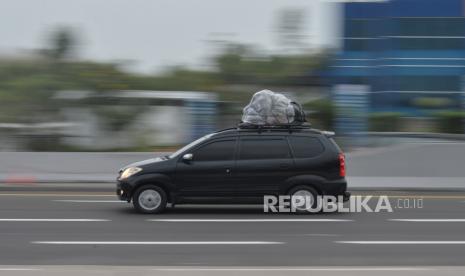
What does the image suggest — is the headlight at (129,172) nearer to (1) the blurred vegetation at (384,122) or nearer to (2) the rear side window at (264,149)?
(2) the rear side window at (264,149)

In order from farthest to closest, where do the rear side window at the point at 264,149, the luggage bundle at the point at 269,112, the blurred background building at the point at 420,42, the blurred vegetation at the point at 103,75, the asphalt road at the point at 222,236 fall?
the blurred background building at the point at 420,42 < the blurred vegetation at the point at 103,75 < the luggage bundle at the point at 269,112 < the rear side window at the point at 264,149 < the asphalt road at the point at 222,236

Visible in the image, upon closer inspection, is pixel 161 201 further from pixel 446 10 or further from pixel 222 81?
pixel 446 10

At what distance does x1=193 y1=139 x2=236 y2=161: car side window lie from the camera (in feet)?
44.2

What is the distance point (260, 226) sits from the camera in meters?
12.1

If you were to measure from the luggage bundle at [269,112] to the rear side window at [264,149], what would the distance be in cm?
38

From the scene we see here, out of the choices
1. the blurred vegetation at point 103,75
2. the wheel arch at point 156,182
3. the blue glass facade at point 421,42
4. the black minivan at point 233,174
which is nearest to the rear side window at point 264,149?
the black minivan at point 233,174

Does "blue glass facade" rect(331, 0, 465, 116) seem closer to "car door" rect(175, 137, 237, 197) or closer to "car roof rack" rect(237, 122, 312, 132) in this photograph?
"car roof rack" rect(237, 122, 312, 132)

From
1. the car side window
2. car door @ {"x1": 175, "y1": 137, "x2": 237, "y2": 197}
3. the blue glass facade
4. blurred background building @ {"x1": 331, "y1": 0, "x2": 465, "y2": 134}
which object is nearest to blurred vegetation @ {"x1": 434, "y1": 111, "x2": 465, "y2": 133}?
the car side window

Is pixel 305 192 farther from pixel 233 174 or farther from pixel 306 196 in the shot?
pixel 233 174

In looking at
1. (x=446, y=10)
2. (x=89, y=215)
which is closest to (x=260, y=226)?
(x=89, y=215)

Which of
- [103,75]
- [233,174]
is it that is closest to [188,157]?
[233,174]

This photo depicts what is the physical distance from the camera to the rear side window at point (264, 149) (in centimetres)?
1351
